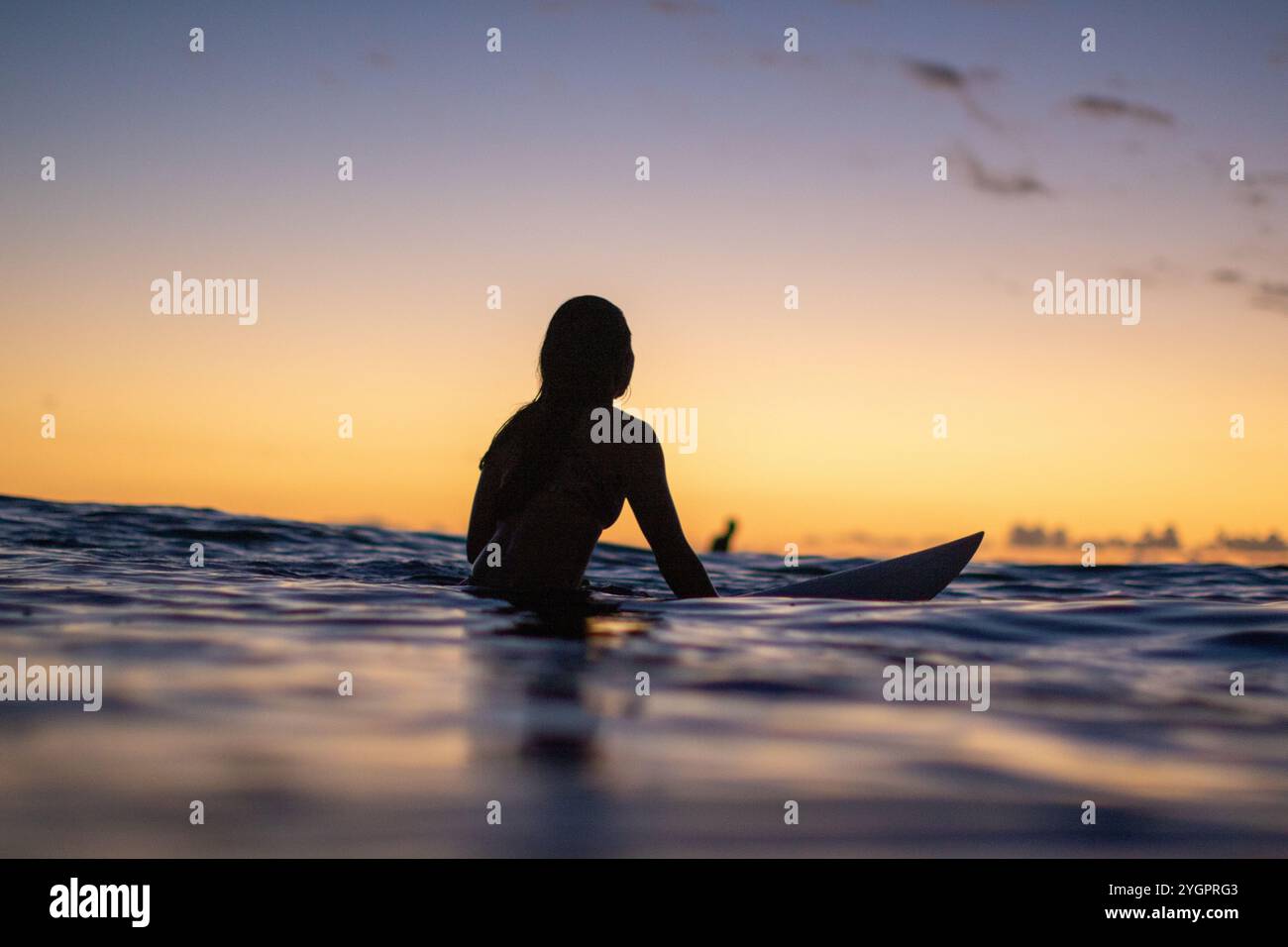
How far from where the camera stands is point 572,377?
5.32 metres

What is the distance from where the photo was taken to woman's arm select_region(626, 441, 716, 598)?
5.36 metres

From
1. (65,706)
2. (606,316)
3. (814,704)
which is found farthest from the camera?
(606,316)

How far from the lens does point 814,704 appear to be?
329 centimetres

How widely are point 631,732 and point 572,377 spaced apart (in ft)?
9.13

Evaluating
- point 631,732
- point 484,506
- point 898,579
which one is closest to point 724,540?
point 898,579

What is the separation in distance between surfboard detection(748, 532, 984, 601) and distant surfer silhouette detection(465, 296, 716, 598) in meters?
1.29

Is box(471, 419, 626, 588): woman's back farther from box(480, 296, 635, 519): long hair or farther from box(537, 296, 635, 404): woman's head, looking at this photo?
box(537, 296, 635, 404): woman's head

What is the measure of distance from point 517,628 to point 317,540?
8.77m

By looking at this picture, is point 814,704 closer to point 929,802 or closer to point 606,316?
point 929,802

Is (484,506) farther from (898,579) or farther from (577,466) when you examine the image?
(898,579)
